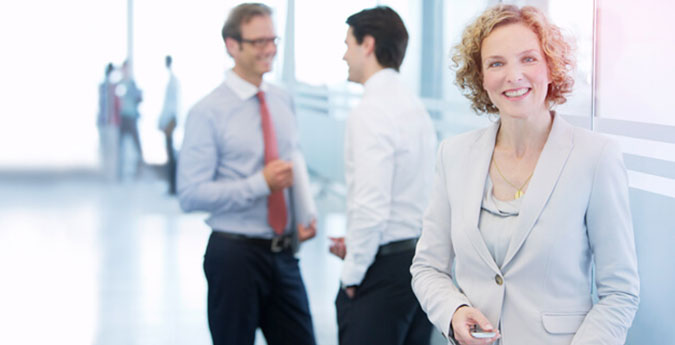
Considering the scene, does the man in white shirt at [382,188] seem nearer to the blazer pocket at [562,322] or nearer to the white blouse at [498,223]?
the white blouse at [498,223]

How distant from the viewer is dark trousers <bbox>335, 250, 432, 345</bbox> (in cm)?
281

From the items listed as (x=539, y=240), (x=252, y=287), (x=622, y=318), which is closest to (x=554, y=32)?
(x=539, y=240)

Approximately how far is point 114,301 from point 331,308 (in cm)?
157

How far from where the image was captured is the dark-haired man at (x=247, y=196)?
10.5 feet

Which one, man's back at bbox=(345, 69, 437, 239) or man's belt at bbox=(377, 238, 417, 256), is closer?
man's back at bbox=(345, 69, 437, 239)

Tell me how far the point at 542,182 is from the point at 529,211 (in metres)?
0.07

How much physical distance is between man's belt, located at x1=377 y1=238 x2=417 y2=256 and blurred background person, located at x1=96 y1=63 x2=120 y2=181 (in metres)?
5.40

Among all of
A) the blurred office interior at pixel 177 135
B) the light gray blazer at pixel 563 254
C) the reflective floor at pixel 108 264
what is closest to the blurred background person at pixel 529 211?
the light gray blazer at pixel 563 254

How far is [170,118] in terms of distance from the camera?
7348 millimetres

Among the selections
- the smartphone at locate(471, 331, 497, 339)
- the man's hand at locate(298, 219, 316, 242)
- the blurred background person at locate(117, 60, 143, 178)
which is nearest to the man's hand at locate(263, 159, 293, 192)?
the man's hand at locate(298, 219, 316, 242)

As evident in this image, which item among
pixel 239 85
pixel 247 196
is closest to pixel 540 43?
pixel 247 196

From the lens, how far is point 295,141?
3543 mm

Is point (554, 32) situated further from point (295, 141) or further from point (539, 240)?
point (295, 141)

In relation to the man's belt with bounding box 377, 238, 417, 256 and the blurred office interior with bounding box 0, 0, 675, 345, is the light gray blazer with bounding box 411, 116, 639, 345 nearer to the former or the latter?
the blurred office interior with bounding box 0, 0, 675, 345
